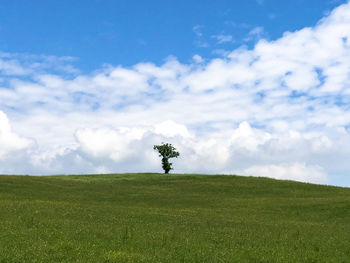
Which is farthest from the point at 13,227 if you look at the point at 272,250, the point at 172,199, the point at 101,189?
the point at 101,189

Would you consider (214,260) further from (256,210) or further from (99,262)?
(256,210)

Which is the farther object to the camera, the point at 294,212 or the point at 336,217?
the point at 294,212

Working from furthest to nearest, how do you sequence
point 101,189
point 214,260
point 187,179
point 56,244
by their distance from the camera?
1. point 187,179
2. point 101,189
3. point 56,244
4. point 214,260

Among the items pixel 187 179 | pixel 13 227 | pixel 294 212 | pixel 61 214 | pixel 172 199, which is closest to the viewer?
pixel 13 227

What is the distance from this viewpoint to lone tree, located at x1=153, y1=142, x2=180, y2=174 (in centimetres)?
10331

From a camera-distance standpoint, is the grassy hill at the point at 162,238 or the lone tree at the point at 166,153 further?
the lone tree at the point at 166,153

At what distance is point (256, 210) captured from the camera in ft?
164

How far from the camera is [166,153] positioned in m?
104

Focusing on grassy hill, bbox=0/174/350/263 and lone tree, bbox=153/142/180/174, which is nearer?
grassy hill, bbox=0/174/350/263

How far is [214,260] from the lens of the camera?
17.2m

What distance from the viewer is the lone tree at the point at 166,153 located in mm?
103312

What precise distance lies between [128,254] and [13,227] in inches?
355

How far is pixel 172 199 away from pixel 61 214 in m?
29.4

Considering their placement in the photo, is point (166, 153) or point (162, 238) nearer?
point (162, 238)
